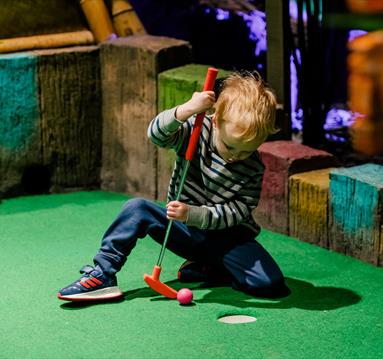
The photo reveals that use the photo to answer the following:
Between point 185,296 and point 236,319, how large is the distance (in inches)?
7.9

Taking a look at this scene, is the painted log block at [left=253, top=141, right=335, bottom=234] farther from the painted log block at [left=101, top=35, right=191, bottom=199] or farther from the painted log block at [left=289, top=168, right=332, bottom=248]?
the painted log block at [left=101, top=35, right=191, bottom=199]

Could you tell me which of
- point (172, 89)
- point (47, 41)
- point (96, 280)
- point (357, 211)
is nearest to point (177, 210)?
point (96, 280)

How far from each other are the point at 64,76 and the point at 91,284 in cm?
202

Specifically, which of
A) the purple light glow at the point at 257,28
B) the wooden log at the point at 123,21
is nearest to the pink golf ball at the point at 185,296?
the wooden log at the point at 123,21

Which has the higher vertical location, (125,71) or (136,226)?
(125,71)

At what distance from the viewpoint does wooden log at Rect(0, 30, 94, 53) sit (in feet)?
14.2

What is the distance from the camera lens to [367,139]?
0.25 m

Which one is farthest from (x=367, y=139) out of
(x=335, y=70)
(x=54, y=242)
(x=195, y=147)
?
(x=335, y=70)

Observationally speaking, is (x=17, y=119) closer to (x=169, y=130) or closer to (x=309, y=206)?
(x=309, y=206)

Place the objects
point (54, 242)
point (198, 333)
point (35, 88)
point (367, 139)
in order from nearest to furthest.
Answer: point (367, 139) < point (198, 333) < point (54, 242) < point (35, 88)

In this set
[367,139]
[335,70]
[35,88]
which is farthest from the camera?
[335,70]

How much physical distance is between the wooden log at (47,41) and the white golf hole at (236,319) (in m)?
2.43

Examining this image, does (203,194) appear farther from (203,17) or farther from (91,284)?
(203,17)

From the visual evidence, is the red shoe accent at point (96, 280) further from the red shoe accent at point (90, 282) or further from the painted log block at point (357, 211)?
the painted log block at point (357, 211)
